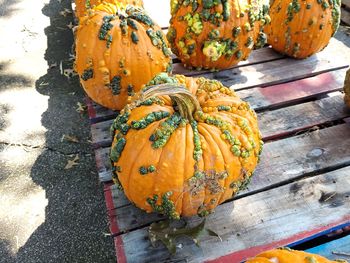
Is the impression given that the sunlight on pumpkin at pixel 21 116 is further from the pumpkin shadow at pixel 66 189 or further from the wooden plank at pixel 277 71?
the wooden plank at pixel 277 71

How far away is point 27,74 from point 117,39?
6.02ft

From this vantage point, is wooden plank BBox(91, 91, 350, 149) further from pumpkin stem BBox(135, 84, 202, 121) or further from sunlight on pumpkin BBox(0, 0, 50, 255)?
pumpkin stem BBox(135, 84, 202, 121)

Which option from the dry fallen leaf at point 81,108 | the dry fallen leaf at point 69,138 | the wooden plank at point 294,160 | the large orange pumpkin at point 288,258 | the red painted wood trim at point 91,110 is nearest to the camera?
the large orange pumpkin at point 288,258

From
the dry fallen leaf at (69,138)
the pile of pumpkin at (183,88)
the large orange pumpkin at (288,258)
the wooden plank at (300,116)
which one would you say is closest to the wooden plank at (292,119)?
the wooden plank at (300,116)

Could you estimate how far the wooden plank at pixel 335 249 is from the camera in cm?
173

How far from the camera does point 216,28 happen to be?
2.33 metres

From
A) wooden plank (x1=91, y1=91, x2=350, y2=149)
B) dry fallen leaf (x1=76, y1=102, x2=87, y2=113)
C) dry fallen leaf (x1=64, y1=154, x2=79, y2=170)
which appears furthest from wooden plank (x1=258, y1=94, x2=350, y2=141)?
dry fallen leaf (x1=76, y1=102, x2=87, y2=113)

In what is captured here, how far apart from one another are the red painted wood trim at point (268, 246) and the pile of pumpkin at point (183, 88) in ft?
0.71

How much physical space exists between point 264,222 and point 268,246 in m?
0.13

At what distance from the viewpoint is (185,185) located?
1564mm

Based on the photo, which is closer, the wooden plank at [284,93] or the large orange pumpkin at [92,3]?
the wooden plank at [284,93]

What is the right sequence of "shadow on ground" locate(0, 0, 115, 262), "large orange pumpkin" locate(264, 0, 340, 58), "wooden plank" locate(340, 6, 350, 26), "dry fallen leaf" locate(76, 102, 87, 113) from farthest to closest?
1. "wooden plank" locate(340, 6, 350, 26)
2. "dry fallen leaf" locate(76, 102, 87, 113)
3. "large orange pumpkin" locate(264, 0, 340, 58)
4. "shadow on ground" locate(0, 0, 115, 262)

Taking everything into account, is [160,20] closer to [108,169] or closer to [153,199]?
[108,169]

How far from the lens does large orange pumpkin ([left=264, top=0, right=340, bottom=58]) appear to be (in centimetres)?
251
